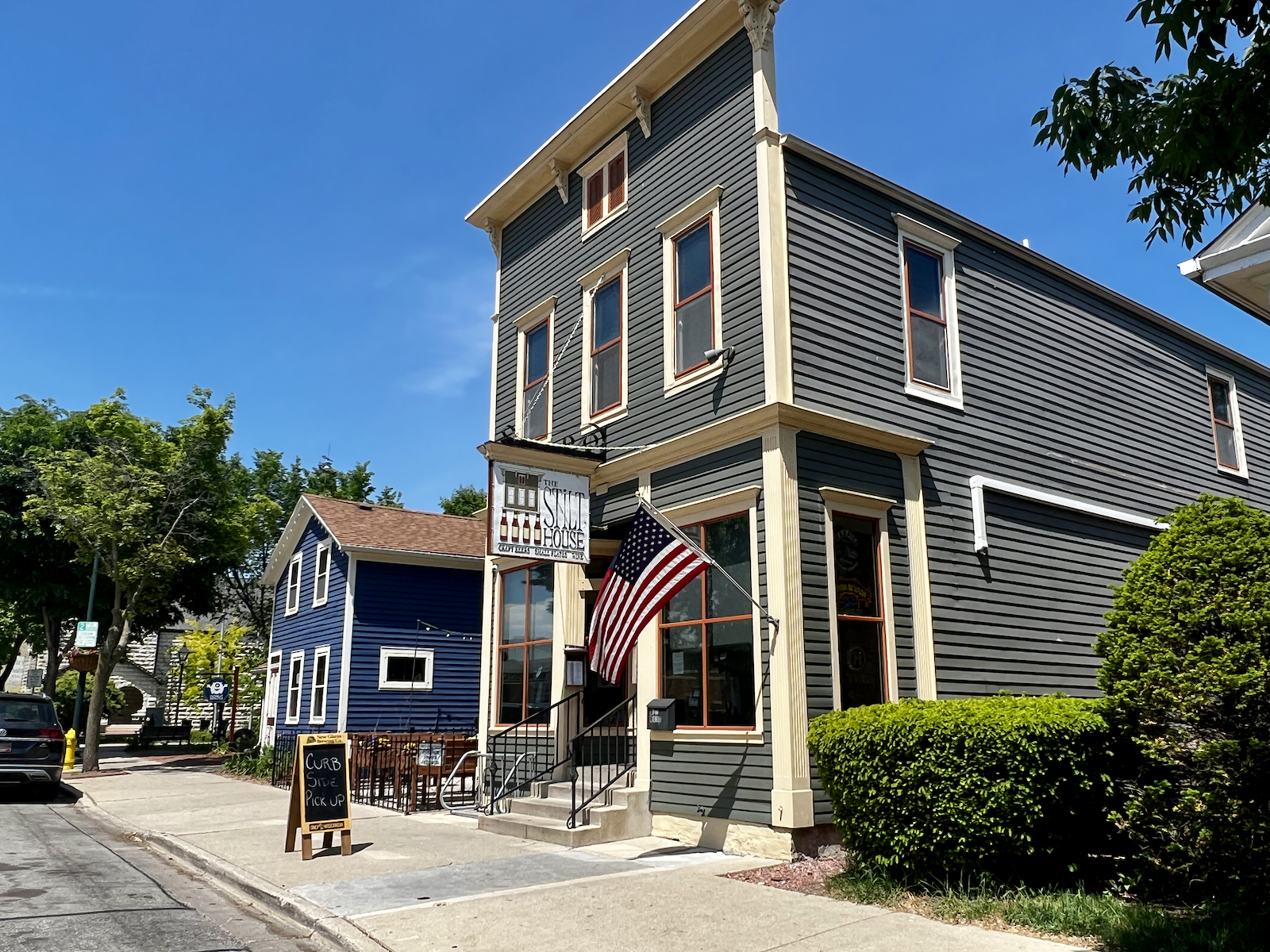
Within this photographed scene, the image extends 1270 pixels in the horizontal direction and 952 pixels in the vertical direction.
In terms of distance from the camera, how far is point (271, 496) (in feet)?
155

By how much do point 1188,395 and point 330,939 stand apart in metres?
15.7

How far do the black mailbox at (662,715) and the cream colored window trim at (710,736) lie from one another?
24cm

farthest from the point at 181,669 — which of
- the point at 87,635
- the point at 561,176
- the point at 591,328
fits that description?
the point at 591,328

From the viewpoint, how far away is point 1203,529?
7.29 m

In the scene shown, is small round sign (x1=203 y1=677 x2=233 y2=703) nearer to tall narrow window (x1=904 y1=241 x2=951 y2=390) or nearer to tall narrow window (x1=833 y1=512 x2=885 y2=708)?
tall narrow window (x1=833 y1=512 x2=885 y2=708)

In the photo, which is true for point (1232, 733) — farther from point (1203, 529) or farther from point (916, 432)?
point (916, 432)

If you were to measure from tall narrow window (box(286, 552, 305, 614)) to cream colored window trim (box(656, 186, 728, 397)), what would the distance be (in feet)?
61.6

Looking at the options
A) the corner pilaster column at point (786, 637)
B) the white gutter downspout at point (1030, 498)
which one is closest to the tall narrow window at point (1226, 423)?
the white gutter downspout at point (1030, 498)

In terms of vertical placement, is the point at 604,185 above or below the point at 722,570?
above

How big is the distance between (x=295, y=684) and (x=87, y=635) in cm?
518

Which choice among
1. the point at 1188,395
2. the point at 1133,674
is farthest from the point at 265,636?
the point at 1133,674

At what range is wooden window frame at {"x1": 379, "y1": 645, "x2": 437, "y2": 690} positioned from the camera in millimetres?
24281

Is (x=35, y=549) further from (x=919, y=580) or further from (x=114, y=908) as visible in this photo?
(x=919, y=580)

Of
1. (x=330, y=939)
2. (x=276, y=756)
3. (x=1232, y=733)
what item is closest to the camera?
(x=1232, y=733)
